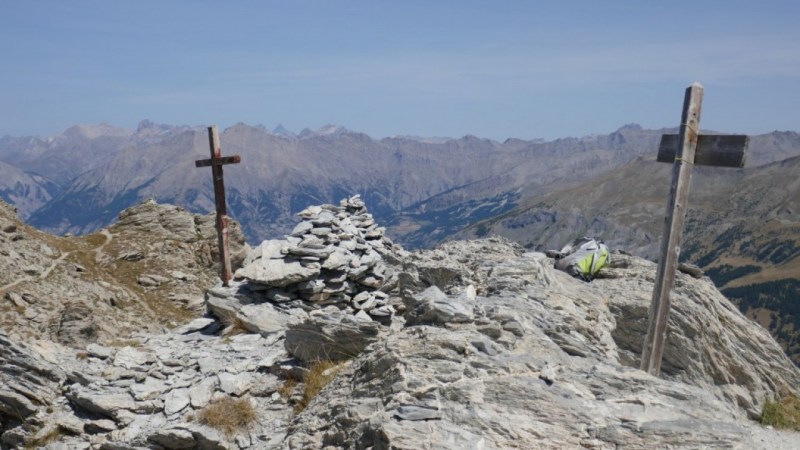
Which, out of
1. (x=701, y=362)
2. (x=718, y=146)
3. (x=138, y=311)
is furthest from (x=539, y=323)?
(x=138, y=311)

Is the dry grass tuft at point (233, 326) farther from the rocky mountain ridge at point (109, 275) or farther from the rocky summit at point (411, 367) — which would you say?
the rocky mountain ridge at point (109, 275)

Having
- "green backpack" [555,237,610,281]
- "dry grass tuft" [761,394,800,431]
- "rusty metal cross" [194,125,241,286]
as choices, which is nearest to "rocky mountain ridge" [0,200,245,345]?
"rusty metal cross" [194,125,241,286]

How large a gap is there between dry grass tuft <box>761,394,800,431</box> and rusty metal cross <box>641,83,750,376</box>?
493 cm

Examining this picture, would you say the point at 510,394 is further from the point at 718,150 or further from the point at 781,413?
the point at 781,413

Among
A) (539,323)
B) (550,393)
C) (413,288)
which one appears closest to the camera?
(550,393)

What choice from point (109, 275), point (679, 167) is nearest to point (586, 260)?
point (679, 167)

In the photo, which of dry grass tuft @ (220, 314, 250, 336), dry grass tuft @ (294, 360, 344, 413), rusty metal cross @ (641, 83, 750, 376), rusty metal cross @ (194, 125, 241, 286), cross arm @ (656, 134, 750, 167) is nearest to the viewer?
cross arm @ (656, 134, 750, 167)

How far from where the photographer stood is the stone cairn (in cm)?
2002

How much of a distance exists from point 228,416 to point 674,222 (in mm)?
10489

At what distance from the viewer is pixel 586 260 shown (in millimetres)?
18594

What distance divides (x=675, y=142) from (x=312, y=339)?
9494mm

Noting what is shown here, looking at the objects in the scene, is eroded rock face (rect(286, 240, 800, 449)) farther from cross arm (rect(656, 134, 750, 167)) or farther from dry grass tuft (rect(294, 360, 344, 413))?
cross arm (rect(656, 134, 750, 167))

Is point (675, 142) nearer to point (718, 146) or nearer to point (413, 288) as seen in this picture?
point (718, 146)

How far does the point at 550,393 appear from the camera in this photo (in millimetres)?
9398
